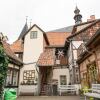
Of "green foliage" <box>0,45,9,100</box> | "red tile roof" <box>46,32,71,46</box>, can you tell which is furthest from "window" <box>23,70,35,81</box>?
"green foliage" <box>0,45,9,100</box>

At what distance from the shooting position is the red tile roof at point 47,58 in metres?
19.1

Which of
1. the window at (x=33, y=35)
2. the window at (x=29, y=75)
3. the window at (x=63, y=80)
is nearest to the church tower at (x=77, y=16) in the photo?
the window at (x=33, y=35)

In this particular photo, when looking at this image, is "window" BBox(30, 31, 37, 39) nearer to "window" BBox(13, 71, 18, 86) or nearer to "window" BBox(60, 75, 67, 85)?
"window" BBox(13, 71, 18, 86)

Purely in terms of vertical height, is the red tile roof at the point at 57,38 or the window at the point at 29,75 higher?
the red tile roof at the point at 57,38

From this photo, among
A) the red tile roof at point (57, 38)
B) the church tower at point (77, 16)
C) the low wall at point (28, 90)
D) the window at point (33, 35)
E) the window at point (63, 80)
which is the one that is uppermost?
the church tower at point (77, 16)

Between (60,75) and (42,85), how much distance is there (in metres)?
2.37

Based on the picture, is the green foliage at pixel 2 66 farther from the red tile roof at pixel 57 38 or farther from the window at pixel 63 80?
the red tile roof at pixel 57 38

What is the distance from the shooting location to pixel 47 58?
65.8 ft

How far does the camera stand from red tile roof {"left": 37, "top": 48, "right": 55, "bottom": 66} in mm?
19069

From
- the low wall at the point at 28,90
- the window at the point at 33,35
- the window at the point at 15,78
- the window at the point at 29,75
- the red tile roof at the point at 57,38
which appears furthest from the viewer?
the red tile roof at the point at 57,38

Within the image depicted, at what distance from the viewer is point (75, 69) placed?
58.5 ft

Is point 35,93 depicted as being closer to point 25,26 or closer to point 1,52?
point 1,52

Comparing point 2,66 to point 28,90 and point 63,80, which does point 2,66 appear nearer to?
point 28,90

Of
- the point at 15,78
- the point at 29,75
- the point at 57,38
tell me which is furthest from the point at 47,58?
the point at 57,38
